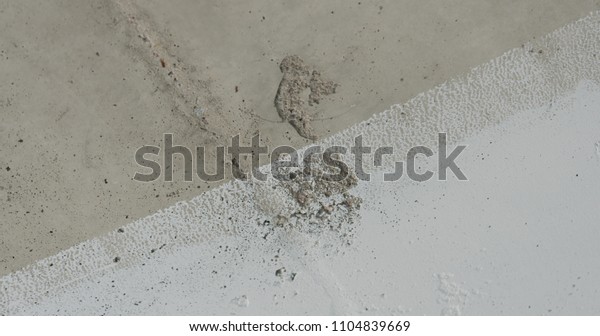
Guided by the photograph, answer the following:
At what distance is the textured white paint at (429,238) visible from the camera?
3.65 meters

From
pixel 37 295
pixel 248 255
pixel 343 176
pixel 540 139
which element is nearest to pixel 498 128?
pixel 540 139

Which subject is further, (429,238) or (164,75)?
(429,238)

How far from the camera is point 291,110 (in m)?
3.65

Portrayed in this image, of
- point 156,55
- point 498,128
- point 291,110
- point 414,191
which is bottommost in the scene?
point 414,191

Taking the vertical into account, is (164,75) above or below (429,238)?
above

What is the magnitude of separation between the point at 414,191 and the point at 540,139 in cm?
100

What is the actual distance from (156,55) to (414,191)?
82.6 inches

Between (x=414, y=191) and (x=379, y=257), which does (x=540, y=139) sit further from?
(x=379, y=257)

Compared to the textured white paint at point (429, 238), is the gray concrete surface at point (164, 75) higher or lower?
higher

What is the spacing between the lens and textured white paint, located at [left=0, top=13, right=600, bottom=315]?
3654 mm

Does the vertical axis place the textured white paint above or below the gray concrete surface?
below

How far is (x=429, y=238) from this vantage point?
12.2 ft
